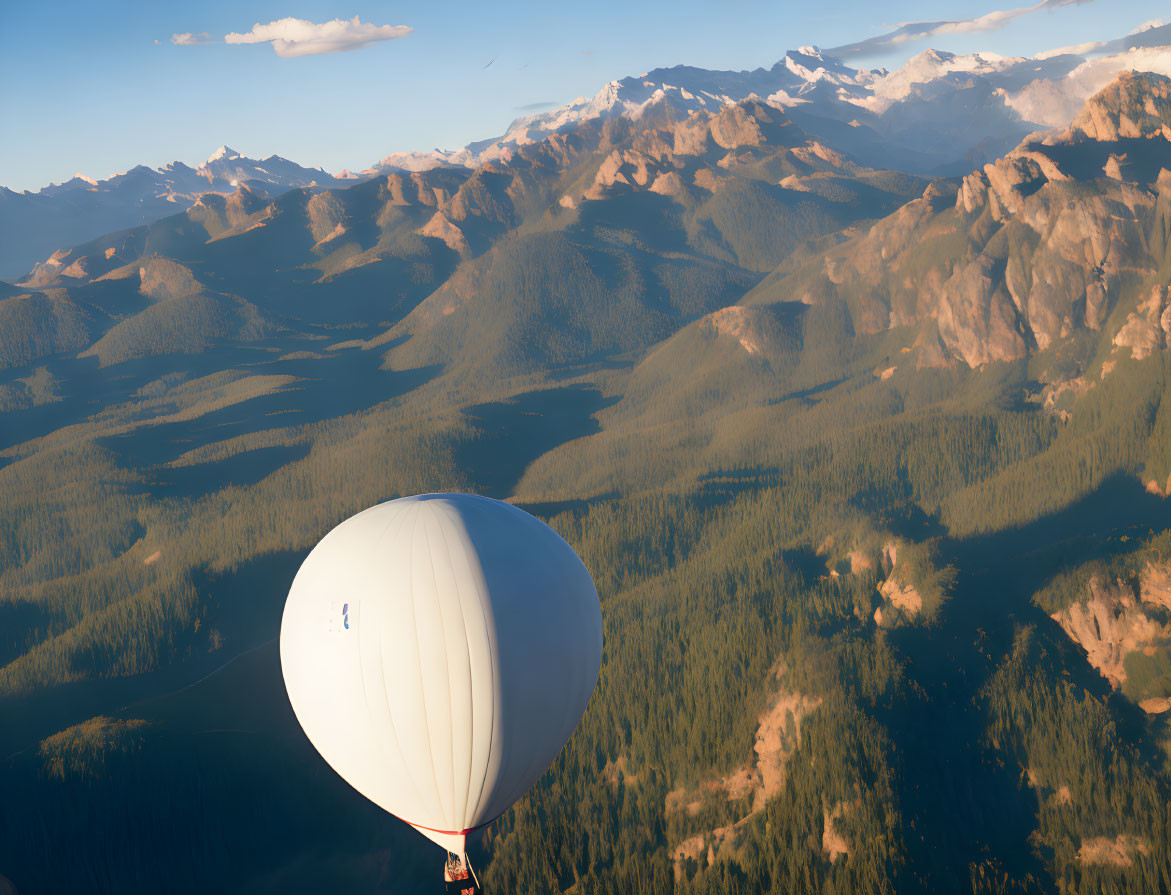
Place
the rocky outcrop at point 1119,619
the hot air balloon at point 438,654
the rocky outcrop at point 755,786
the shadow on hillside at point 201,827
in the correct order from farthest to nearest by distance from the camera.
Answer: the rocky outcrop at point 1119,619 → the shadow on hillside at point 201,827 → the rocky outcrop at point 755,786 → the hot air balloon at point 438,654

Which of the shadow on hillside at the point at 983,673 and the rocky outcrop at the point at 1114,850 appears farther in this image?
the shadow on hillside at the point at 983,673

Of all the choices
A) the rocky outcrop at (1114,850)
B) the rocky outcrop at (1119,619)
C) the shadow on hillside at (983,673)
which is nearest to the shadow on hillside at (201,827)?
the shadow on hillside at (983,673)

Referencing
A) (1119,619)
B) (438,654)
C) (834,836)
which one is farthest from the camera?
(1119,619)

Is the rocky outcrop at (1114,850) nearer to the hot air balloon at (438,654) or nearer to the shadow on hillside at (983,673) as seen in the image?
the shadow on hillside at (983,673)

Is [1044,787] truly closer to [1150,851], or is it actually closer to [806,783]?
[1150,851]

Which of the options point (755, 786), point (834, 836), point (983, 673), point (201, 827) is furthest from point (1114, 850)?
point (201, 827)

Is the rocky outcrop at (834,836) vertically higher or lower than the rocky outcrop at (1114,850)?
higher

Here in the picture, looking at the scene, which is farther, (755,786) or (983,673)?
(983,673)

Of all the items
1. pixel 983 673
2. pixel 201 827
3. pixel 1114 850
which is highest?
pixel 983 673

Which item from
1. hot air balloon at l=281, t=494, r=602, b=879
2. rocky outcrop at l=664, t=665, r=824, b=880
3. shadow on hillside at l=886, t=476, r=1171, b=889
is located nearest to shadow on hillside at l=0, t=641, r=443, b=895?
rocky outcrop at l=664, t=665, r=824, b=880

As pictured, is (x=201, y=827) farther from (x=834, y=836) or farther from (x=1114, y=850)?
(x=1114, y=850)
